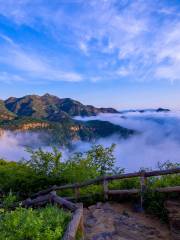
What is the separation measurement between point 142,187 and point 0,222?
5774 millimetres

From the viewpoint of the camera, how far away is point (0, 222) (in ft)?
22.8

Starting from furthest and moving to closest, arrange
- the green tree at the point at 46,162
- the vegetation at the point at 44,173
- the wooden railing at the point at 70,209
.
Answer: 1. the green tree at the point at 46,162
2. the vegetation at the point at 44,173
3. the wooden railing at the point at 70,209

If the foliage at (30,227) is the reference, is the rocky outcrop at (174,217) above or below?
below

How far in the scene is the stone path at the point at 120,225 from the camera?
912 cm

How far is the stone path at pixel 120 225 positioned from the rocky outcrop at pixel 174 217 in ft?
0.55

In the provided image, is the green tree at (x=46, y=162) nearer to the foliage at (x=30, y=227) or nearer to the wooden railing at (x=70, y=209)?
the wooden railing at (x=70, y=209)

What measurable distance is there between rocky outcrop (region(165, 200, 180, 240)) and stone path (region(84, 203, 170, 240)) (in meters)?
0.17

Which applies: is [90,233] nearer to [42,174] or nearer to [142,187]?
[142,187]

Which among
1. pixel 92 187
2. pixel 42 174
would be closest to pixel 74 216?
pixel 92 187

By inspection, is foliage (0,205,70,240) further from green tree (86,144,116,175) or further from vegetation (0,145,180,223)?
green tree (86,144,116,175)

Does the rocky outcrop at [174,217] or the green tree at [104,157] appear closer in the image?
the rocky outcrop at [174,217]

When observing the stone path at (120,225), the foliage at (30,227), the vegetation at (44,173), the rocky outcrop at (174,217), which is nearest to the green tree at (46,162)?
the vegetation at (44,173)

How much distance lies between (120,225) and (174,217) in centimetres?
157

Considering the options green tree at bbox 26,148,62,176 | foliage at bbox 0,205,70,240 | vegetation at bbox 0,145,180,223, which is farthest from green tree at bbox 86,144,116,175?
foliage at bbox 0,205,70,240
